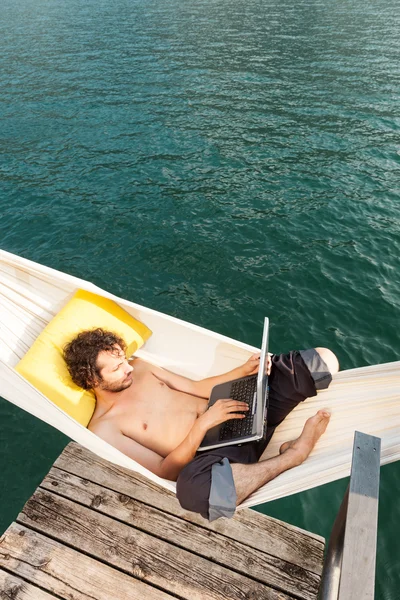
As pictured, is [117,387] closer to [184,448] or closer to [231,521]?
[184,448]

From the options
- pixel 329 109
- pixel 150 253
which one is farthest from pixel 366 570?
pixel 329 109

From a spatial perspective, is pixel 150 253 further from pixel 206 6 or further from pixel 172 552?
pixel 206 6

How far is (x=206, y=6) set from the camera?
75.8 feet

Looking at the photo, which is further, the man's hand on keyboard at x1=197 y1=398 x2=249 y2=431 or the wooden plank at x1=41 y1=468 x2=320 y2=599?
the man's hand on keyboard at x1=197 y1=398 x2=249 y2=431

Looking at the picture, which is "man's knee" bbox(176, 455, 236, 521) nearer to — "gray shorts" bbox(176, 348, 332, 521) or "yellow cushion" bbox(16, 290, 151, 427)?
"gray shorts" bbox(176, 348, 332, 521)

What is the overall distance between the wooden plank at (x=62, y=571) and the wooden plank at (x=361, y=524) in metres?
1.28

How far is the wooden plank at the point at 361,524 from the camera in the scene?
1511 millimetres

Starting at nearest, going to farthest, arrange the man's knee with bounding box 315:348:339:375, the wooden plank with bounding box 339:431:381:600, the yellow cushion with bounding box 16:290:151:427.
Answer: the wooden plank with bounding box 339:431:381:600 < the man's knee with bounding box 315:348:339:375 < the yellow cushion with bounding box 16:290:151:427

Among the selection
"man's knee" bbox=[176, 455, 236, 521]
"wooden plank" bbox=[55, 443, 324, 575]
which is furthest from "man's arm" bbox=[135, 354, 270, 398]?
"man's knee" bbox=[176, 455, 236, 521]

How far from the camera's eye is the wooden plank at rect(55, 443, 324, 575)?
2.61 metres

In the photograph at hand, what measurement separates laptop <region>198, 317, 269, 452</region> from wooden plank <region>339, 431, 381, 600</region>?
3.17 ft

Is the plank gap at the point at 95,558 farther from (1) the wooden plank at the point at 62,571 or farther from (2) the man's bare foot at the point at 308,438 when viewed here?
(2) the man's bare foot at the point at 308,438

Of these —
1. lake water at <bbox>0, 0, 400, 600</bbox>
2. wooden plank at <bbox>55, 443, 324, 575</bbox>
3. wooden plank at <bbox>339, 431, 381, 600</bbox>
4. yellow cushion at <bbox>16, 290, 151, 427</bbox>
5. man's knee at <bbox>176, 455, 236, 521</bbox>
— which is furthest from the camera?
lake water at <bbox>0, 0, 400, 600</bbox>

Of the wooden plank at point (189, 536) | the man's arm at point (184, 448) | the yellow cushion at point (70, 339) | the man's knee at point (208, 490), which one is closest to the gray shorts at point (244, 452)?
the man's knee at point (208, 490)
